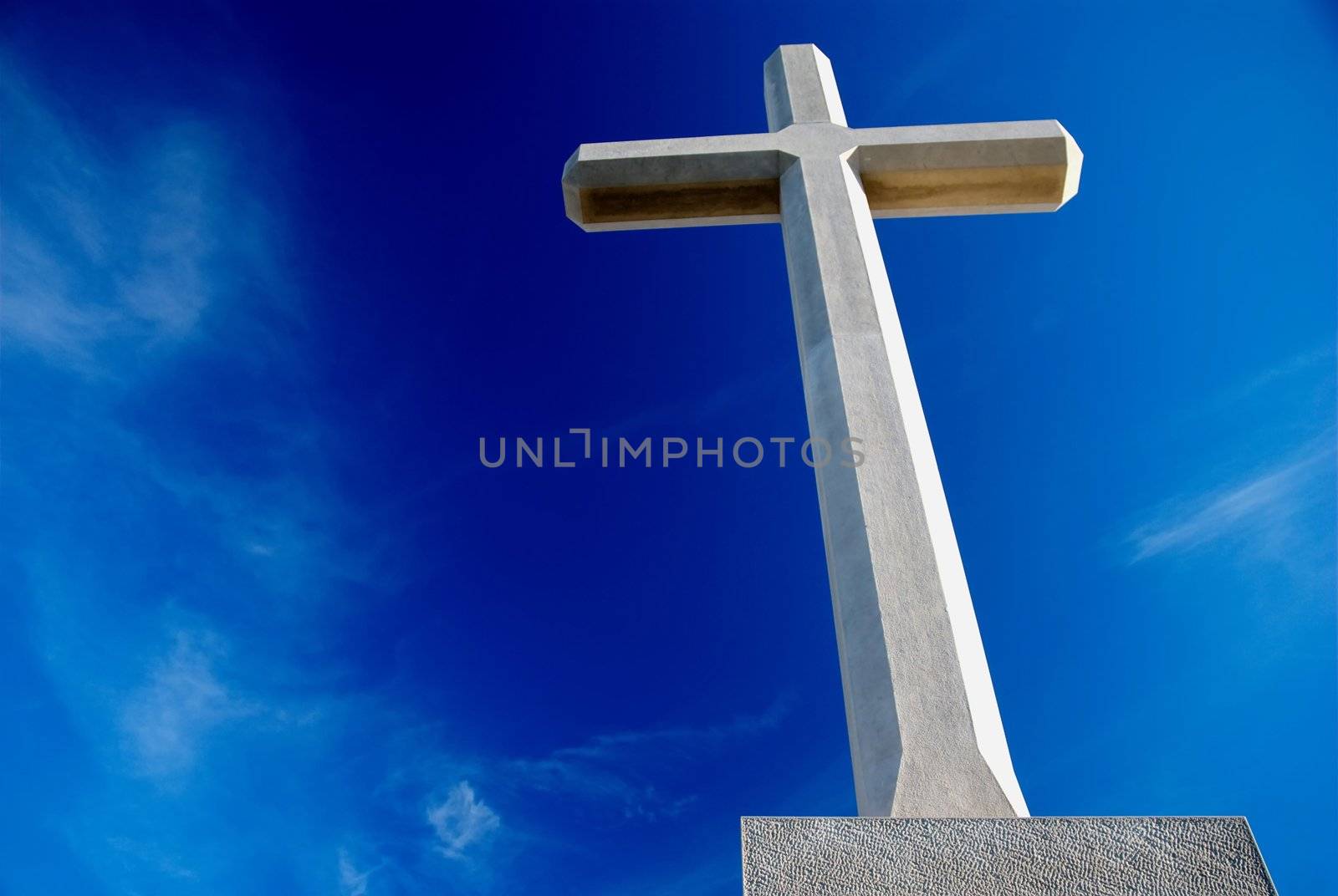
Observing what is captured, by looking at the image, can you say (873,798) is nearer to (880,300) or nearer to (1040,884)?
(1040,884)

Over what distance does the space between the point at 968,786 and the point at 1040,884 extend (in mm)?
797

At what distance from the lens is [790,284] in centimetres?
582

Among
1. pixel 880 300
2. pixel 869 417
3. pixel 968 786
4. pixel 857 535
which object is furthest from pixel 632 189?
pixel 968 786

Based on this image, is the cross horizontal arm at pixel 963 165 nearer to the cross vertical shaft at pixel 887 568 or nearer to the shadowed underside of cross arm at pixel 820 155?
the shadowed underside of cross arm at pixel 820 155

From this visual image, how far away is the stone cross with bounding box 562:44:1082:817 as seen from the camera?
11.6 ft

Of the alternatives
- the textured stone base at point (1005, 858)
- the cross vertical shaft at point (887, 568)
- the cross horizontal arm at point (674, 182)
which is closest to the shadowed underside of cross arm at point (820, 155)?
the cross horizontal arm at point (674, 182)

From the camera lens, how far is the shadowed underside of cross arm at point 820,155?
22.2 feet

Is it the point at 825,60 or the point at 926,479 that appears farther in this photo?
the point at 825,60

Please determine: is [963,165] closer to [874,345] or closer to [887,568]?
[874,345]

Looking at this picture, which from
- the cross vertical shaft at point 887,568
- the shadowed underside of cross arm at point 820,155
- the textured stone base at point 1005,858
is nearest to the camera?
the textured stone base at point 1005,858

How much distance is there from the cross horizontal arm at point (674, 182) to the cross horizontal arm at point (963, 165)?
0.68 metres

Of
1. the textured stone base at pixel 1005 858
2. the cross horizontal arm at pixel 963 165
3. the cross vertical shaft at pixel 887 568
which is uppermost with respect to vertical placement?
the cross horizontal arm at pixel 963 165

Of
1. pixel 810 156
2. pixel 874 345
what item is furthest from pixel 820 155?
pixel 874 345

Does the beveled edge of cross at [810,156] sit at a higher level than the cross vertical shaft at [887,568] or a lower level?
higher
